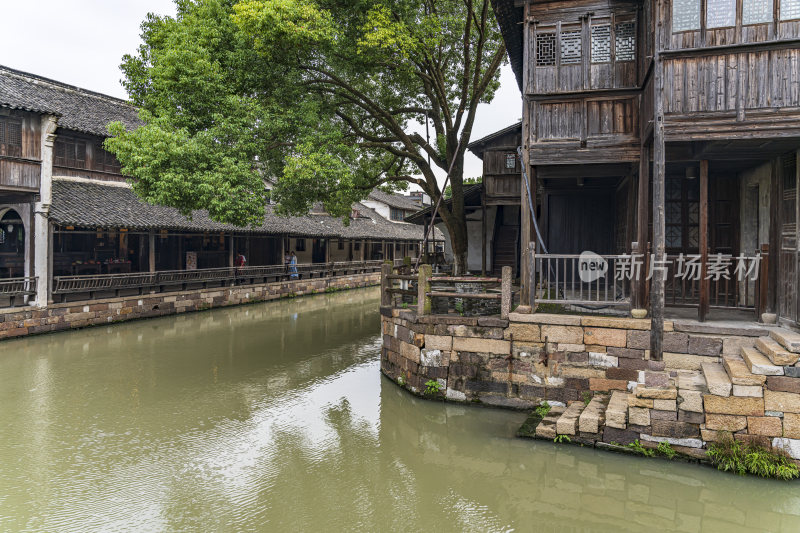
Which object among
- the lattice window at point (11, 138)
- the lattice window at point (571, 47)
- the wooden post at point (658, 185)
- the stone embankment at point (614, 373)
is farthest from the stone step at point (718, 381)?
the lattice window at point (11, 138)

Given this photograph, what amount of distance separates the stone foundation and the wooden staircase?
1254 cm

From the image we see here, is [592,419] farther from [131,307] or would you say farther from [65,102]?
[65,102]

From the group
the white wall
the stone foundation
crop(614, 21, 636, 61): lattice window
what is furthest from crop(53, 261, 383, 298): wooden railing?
crop(614, 21, 636, 61): lattice window

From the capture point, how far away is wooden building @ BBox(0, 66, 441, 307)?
16.0 metres

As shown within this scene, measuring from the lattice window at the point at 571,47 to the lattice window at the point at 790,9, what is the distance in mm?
3141

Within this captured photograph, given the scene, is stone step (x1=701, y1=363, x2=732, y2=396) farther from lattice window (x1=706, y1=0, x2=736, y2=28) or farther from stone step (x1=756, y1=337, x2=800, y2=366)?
lattice window (x1=706, y1=0, x2=736, y2=28)

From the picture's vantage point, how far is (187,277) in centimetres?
2206

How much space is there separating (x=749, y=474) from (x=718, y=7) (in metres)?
6.90

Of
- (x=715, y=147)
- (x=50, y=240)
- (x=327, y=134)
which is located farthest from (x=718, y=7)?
(x=50, y=240)

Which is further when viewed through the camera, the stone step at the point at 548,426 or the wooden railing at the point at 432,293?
the wooden railing at the point at 432,293

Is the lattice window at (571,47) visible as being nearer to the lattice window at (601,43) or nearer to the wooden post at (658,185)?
the lattice window at (601,43)

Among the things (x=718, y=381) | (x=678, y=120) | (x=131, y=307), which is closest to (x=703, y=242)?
(x=678, y=120)

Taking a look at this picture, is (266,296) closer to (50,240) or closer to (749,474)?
(50,240)

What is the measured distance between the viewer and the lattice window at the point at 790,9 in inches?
298
